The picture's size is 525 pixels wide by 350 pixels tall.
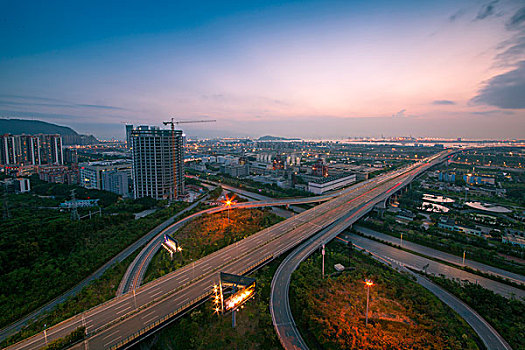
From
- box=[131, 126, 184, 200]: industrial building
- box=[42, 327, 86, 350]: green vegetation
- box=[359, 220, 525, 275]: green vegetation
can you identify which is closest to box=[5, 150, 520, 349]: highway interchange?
box=[42, 327, 86, 350]: green vegetation

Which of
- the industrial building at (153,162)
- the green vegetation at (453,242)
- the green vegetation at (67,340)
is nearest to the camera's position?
the green vegetation at (67,340)

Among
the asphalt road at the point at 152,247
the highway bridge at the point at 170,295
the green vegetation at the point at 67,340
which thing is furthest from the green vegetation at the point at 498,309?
the green vegetation at the point at 67,340

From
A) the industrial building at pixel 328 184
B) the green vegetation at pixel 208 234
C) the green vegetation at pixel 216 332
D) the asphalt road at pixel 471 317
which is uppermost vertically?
the industrial building at pixel 328 184

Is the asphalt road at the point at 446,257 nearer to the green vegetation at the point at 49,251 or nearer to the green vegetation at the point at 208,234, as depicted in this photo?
the green vegetation at the point at 208,234

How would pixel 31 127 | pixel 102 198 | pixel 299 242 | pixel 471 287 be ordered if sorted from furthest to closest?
pixel 31 127 < pixel 102 198 < pixel 299 242 < pixel 471 287

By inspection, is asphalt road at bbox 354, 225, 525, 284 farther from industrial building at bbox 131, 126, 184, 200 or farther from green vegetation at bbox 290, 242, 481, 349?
industrial building at bbox 131, 126, 184, 200

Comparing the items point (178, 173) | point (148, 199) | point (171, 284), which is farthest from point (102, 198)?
point (171, 284)

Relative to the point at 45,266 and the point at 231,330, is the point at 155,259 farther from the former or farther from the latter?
the point at 231,330
